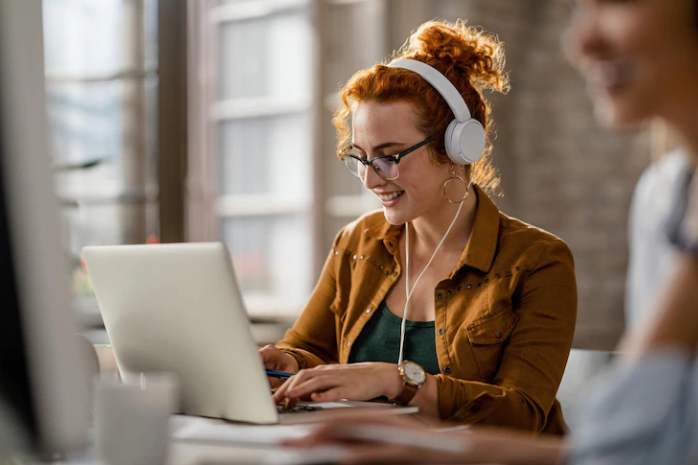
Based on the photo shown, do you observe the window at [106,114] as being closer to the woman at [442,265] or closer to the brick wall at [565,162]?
the woman at [442,265]

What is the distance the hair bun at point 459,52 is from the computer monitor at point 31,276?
3.95 ft

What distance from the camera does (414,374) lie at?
126cm

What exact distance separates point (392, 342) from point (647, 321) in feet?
3.16

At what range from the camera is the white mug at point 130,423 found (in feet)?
2.57

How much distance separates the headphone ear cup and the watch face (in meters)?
0.54

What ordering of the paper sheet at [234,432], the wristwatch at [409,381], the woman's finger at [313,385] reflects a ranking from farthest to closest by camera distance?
the wristwatch at [409,381] < the woman's finger at [313,385] < the paper sheet at [234,432]

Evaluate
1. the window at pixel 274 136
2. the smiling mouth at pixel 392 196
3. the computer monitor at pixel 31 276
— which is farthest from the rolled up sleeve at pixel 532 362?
the window at pixel 274 136

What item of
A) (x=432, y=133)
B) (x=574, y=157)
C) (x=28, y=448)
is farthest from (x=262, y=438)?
(x=574, y=157)

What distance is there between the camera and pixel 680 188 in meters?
0.76

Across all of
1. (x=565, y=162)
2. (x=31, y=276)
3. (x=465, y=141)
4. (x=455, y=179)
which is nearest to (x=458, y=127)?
(x=465, y=141)

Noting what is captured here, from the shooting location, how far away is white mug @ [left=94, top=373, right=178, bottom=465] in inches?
30.8

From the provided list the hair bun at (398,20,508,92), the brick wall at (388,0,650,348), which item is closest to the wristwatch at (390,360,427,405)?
the hair bun at (398,20,508,92)

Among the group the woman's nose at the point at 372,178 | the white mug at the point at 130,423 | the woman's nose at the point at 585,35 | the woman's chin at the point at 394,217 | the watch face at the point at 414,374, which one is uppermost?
the woman's nose at the point at 585,35

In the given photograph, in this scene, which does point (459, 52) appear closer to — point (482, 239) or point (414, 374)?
point (482, 239)
